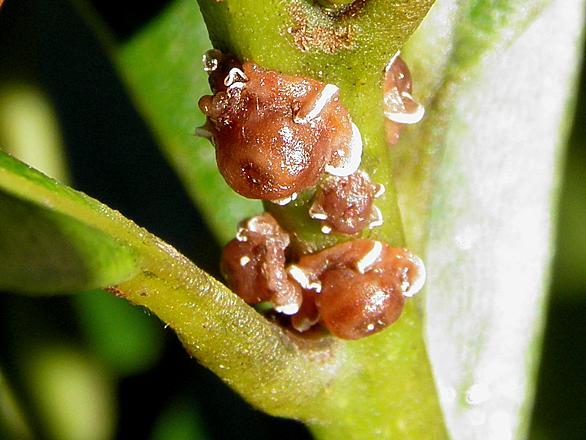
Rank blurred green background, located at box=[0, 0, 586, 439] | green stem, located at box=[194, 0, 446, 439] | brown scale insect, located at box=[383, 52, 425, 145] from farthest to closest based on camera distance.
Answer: blurred green background, located at box=[0, 0, 586, 439] < brown scale insect, located at box=[383, 52, 425, 145] < green stem, located at box=[194, 0, 446, 439]

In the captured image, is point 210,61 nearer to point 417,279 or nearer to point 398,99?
point 398,99

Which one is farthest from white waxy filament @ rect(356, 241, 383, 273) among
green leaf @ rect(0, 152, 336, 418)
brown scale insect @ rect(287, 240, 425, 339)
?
green leaf @ rect(0, 152, 336, 418)

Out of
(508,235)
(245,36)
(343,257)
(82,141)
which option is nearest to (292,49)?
(245,36)

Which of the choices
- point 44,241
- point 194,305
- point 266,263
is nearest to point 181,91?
point 266,263

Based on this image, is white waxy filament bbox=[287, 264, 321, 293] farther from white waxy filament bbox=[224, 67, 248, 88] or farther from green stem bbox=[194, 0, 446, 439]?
white waxy filament bbox=[224, 67, 248, 88]

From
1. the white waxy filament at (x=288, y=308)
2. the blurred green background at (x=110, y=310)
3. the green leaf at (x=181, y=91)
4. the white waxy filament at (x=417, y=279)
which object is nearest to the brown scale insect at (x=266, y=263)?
the white waxy filament at (x=288, y=308)

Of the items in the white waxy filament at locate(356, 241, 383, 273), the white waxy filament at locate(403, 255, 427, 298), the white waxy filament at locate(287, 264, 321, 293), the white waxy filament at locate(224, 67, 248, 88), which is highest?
the white waxy filament at locate(224, 67, 248, 88)

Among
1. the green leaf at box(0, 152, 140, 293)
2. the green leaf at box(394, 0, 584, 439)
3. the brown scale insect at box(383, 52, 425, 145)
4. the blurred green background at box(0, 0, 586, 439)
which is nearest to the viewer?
the green leaf at box(0, 152, 140, 293)
